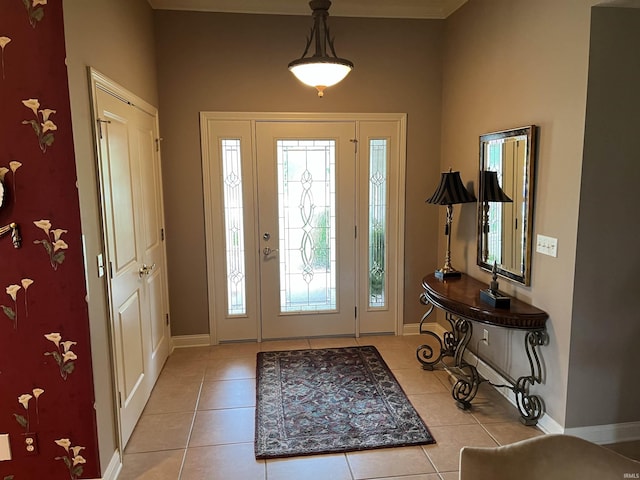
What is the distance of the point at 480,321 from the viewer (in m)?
2.80

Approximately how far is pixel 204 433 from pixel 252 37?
10.3 feet

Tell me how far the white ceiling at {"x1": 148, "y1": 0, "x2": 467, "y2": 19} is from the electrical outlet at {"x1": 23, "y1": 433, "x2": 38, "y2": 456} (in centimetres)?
324

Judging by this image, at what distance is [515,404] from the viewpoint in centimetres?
308

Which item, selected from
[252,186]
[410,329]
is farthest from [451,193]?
[252,186]

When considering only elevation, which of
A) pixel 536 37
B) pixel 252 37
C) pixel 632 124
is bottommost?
pixel 632 124

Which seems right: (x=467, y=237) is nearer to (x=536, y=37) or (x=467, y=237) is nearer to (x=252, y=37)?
(x=536, y=37)

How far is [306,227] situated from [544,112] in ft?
7.20

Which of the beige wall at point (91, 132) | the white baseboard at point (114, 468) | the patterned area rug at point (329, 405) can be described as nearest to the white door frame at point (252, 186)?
the patterned area rug at point (329, 405)

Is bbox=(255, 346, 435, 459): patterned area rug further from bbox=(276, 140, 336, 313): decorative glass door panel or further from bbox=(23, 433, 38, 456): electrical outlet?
bbox=(23, 433, 38, 456): electrical outlet

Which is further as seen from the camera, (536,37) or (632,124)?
(536,37)

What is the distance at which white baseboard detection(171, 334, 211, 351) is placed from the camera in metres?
4.17

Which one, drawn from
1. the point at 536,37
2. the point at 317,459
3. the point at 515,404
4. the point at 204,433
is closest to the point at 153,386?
the point at 204,433

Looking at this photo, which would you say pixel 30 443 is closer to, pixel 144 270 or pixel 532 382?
pixel 144 270

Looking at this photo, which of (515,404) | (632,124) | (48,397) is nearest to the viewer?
(48,397)
